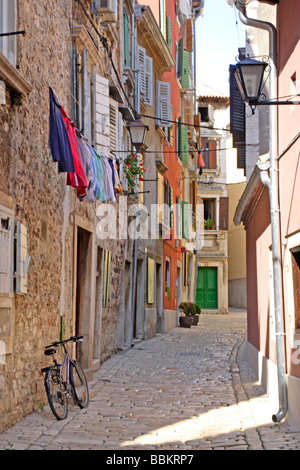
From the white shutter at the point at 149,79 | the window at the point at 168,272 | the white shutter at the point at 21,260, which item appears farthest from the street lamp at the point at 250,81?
the window at the point at 168,272

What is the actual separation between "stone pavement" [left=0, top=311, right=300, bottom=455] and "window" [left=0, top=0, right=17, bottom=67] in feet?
13.8

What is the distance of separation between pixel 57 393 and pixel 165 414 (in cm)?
151

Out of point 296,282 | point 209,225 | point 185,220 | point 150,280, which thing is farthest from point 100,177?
point 209,225

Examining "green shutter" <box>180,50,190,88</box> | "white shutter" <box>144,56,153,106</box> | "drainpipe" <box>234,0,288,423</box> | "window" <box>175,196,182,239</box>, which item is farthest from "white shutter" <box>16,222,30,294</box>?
"green shutter" <box>180,50,190,88</box>

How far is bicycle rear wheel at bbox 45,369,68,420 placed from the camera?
8.74 m

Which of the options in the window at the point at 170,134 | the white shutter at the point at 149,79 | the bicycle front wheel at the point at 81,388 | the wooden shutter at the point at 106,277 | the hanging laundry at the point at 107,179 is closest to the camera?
the bicycle front wheel at the point at 81,388

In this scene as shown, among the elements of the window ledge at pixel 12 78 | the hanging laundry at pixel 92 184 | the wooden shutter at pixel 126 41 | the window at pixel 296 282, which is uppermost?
the wooden shutter at pixel 126 41

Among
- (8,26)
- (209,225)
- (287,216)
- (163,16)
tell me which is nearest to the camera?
(8,26)

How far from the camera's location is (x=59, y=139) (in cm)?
945

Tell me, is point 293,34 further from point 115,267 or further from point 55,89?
point 115,267

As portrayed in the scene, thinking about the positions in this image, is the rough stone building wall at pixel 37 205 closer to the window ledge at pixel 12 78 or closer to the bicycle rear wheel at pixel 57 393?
the window ledge at pixel 12 78

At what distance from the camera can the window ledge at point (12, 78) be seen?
25.0 feet

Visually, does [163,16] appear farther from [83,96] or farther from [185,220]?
[83,96]

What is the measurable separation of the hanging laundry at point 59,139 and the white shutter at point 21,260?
115cm
